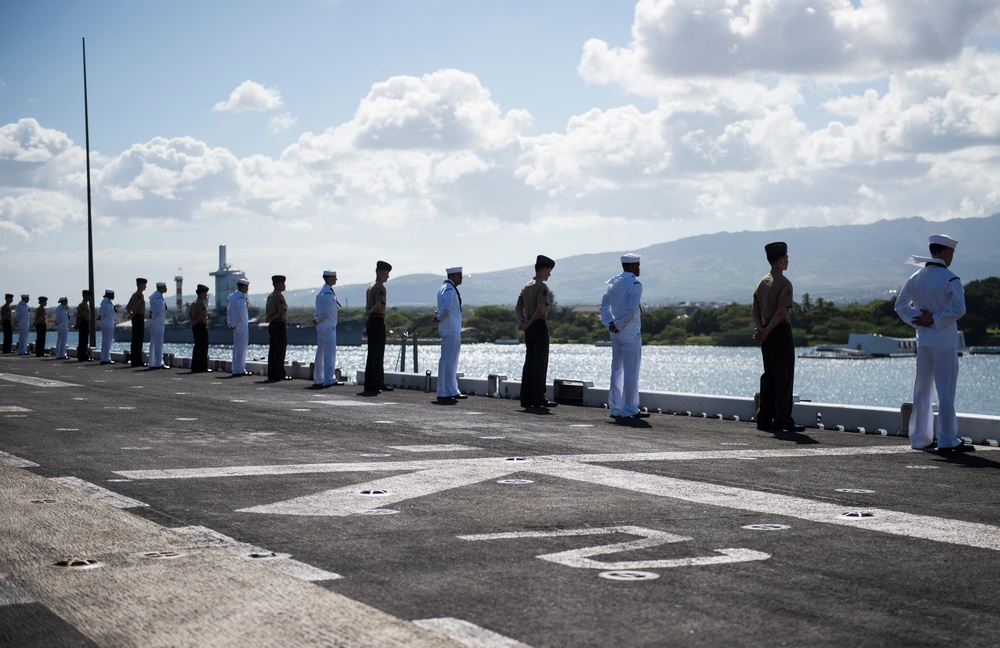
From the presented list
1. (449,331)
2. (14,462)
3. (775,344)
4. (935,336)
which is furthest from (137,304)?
(935,336)

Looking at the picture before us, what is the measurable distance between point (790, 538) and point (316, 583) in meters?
2.60

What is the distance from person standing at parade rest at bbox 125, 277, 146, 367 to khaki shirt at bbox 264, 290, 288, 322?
27.3 feet

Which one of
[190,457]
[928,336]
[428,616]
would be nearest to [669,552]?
[428,616]

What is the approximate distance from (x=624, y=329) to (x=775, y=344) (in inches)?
113

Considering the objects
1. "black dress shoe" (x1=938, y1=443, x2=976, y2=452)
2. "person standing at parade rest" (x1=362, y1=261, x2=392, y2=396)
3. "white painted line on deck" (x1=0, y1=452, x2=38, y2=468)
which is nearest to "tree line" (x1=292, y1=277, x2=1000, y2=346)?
"person standing at parade rest" (x1=362, y1=261, x2=392, y2=396)

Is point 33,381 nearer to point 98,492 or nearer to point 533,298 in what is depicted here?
point 533,298

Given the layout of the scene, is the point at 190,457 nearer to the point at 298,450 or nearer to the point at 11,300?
the point at 298,450

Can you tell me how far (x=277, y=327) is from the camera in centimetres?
2583

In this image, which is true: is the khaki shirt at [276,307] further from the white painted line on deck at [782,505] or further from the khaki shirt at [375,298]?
the white painted line on deck at [782,505]

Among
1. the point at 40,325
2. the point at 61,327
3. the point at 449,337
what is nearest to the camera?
the point at 449,337

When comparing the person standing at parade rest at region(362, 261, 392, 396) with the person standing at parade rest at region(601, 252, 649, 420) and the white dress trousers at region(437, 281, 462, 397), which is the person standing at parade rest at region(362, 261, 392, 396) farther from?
the person standing at parade rest at region(601, 252, 649, 420)

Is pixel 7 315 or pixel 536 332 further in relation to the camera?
pixel 7 315

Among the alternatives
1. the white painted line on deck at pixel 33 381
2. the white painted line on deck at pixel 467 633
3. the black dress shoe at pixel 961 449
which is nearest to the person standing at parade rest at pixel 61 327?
the white painted line on deck at pixel 33 381

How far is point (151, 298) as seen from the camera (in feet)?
107
